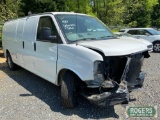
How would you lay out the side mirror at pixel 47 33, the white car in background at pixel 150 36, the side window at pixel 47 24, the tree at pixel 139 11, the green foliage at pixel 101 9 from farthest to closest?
the tree at pixel 139 11, the green foliage at pixel 101 9, the white car in background at pixel 150 36, the side window at pixel 47 24, the side mirror at pixel 47 33

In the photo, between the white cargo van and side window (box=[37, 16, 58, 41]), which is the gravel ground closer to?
the white cargo van

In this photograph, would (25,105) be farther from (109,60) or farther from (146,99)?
(146,99)

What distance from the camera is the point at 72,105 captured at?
14.3ft

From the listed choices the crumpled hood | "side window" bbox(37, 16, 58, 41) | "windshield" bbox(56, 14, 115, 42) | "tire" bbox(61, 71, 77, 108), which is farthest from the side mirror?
"tire" bbox(61, 71, 77, 108)

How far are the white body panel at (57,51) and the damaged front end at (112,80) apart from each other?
0.17 metres

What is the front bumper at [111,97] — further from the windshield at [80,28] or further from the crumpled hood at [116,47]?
the windshield at [80,28]

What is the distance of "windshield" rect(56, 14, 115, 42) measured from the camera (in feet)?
14.9

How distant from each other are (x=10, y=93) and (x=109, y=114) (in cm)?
271

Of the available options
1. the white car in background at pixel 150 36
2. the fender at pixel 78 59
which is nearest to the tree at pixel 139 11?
the white car in background at pixel 150 36

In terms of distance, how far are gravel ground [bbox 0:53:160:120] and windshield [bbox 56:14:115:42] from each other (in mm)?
1477

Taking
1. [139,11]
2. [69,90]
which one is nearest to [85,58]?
[69,90]

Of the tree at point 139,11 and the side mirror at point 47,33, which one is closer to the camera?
the side mirror at point 47,33

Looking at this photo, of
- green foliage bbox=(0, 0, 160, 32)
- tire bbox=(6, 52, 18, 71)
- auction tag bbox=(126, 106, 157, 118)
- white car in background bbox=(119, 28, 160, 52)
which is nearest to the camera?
auction tag bbox=(126, 106, 157, 118)

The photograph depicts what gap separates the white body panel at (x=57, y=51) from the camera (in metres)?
3.81
